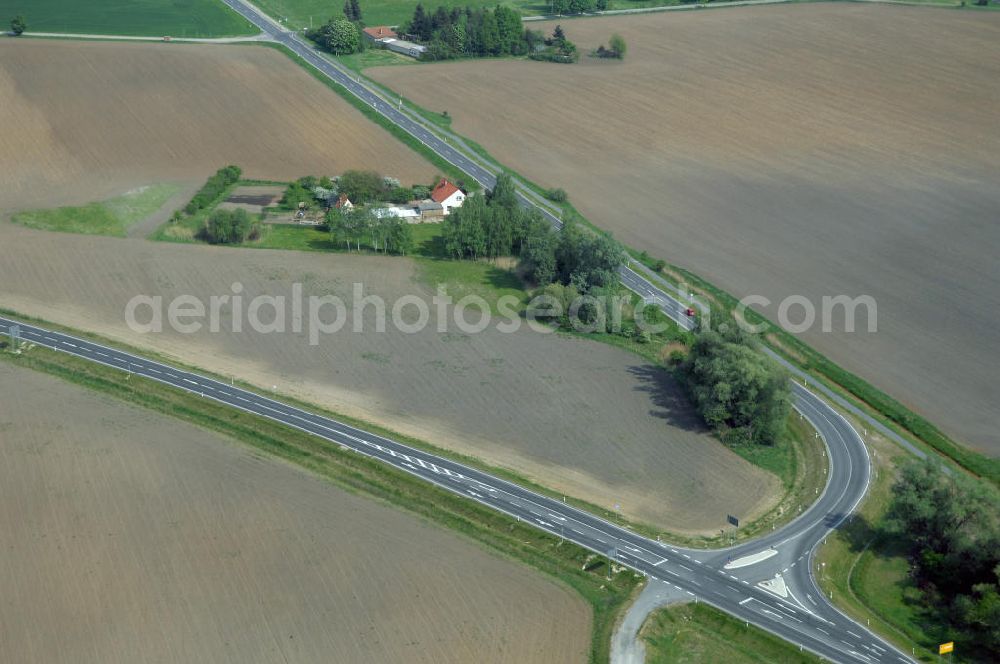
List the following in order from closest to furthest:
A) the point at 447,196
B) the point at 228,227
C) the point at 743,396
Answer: the point at 743,396 → the point at 228,227 → the point at 447,196

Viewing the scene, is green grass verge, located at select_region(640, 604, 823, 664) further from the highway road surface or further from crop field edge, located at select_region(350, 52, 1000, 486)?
crop field edge, located at select_region(350, 52, 1000, 486)

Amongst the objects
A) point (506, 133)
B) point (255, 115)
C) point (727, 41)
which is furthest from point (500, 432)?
point (727, 41)

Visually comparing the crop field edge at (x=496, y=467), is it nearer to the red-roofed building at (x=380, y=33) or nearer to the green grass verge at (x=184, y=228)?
the green grass verge at (x=184, y=228)

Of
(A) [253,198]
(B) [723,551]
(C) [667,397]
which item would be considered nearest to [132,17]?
(A) [253,198]

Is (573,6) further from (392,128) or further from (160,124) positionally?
(160,124)

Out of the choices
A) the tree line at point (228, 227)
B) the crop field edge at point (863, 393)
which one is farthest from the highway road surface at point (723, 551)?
the tree line at point (228, 227)

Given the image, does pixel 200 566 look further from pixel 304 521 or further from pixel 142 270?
pixel 142 270
